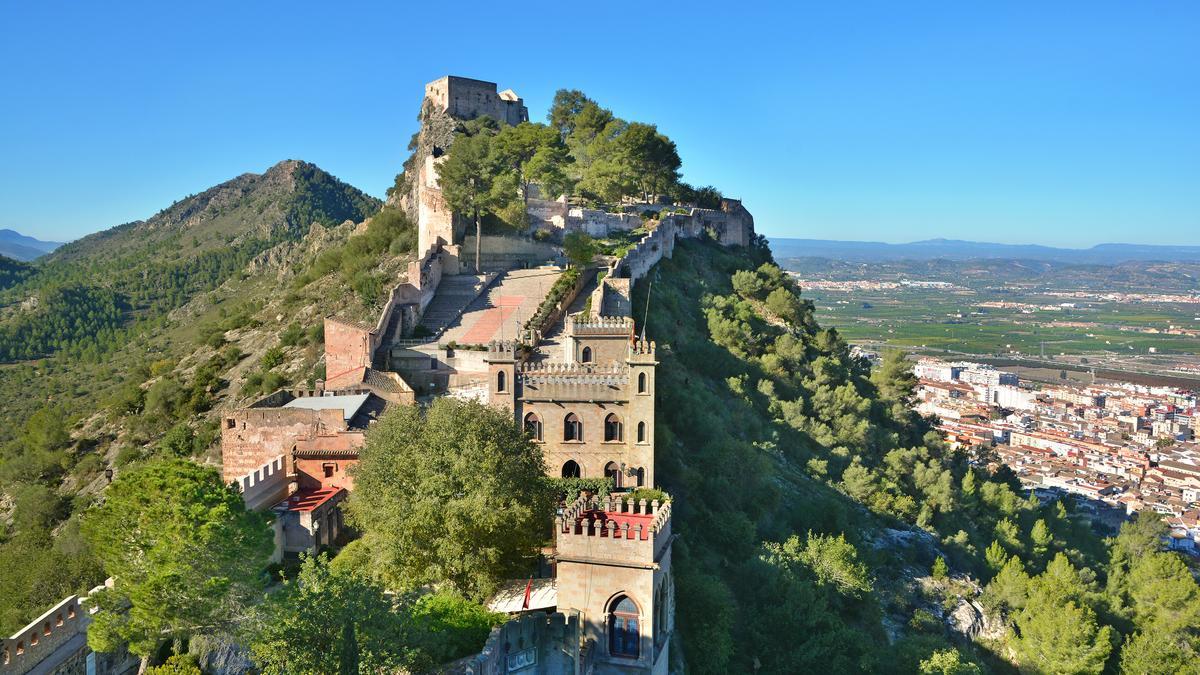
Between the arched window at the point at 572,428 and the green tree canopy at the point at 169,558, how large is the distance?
390 inches

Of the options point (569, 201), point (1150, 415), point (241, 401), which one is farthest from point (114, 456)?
point (1150, 415)

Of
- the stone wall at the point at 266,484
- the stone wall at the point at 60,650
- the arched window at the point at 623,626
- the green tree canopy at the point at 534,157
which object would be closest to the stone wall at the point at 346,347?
the stone wall at the point at 266,484

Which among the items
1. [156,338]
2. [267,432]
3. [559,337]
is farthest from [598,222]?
[156,338]

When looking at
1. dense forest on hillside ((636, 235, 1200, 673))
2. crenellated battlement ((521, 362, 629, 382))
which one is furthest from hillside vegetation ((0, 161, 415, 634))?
dense forest on hillside ((636, 235, 1200, 673))

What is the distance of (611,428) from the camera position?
81.5ft

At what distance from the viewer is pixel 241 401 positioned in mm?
40906

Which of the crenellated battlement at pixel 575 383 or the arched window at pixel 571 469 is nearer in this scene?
the crenellated battlement at pixel 575 383

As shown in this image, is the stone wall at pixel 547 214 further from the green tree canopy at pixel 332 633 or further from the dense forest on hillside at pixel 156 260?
the dense forest on hillside at pixel 156 260

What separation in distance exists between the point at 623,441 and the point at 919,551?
18.7m

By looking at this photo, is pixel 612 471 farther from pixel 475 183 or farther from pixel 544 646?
pixel 475 183

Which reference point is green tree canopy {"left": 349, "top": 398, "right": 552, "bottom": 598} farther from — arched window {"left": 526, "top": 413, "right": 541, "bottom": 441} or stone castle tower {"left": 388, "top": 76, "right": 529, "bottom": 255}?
stone castle tower {"left": 388, "top": 76, "right": 529, "bottom": 255}

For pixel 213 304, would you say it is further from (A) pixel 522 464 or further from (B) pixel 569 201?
(A) pixel 522 464

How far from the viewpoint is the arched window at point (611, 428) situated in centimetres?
2477

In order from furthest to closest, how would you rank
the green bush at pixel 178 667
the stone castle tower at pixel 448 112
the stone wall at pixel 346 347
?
1. the stone castle tower at pixel 448 112
2. the stone wall at pixel 346 347
3. the green bush at pixel 178 667
